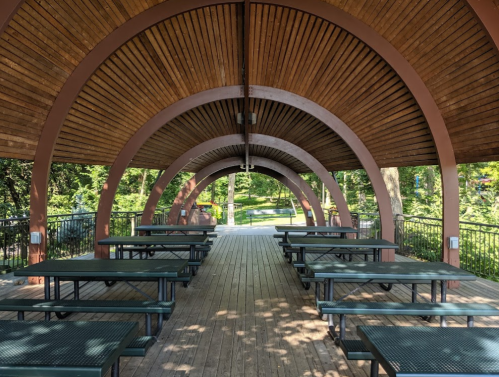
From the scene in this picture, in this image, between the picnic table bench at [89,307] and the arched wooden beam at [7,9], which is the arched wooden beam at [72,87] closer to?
the arched wooden beam at [7,9]

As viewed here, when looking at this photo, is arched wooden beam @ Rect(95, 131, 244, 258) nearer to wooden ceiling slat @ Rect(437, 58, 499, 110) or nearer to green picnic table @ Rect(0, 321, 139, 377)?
wooden ceiling slat @ Rect(437, 58, 499, 110)

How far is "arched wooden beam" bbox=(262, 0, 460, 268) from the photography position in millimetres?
5645

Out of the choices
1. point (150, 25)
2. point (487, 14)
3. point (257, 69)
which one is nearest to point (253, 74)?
point (257, 69)

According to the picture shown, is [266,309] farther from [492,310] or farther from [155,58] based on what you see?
[155,58]

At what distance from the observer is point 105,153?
8.00 m

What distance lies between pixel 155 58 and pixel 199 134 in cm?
418

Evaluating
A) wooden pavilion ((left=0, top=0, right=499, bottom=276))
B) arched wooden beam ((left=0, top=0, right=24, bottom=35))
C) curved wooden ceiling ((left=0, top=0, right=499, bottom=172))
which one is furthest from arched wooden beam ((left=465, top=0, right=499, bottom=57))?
arched wooden beam ((left=0, top=0, right=24, bottom=35))

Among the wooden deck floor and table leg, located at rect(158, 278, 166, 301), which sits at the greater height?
table leg, located at rect(158, 278, 166, 301)

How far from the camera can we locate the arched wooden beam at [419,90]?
5.64 metres

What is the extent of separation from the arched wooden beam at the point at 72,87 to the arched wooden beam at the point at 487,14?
339 centimetres

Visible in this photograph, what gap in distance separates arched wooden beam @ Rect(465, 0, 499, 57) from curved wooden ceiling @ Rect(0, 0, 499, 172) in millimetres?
195

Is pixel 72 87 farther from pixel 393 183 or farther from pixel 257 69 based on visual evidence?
pixel 393 183

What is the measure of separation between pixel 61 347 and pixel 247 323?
2.76 meters

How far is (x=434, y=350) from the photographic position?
2.14 meters
